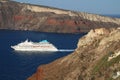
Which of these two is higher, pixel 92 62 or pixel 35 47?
pixel 92 62

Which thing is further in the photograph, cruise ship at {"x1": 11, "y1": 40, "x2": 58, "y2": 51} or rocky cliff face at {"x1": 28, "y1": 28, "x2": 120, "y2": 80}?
cruise ship at {"x1": 11, "y1": 40, "x2": 58, "y2": 51}

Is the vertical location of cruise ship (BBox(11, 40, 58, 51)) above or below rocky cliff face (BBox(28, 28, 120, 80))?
below

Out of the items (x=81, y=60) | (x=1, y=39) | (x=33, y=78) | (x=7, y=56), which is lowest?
(x=1, y=39)

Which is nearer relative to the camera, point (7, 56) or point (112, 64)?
point (112, 64)

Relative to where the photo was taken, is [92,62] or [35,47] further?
[35,47]

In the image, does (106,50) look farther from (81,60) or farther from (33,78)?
(33,78)

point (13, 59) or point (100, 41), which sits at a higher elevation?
point (100, 41)

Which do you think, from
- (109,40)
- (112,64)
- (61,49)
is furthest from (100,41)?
(61,49)

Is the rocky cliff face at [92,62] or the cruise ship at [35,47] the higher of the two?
the rocky cliff face at [92,62]
